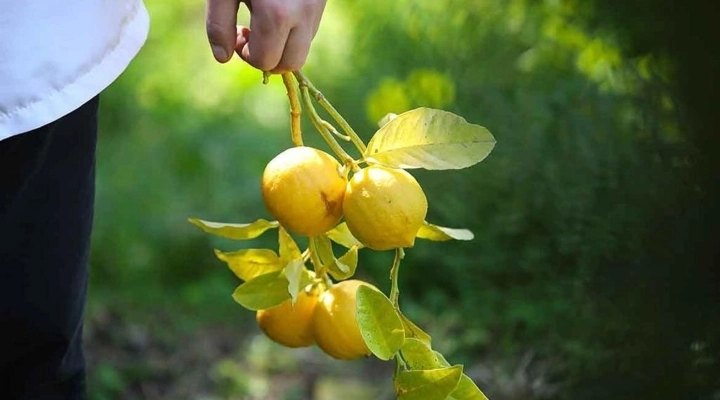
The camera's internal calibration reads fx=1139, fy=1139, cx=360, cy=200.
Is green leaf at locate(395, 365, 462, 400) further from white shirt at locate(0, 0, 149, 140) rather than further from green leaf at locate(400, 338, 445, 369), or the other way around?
white shirt at locate(0, 0, 149, 140)

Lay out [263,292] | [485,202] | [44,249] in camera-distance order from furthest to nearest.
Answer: [485,202] → [44,249] → [263,292]

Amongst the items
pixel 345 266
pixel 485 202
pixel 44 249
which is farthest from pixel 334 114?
pixel 485 202

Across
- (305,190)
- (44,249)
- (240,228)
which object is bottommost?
(44,249)

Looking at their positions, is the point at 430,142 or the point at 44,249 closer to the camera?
the point at 430,142

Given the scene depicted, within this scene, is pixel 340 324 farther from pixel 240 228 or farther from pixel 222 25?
pixel 222 25

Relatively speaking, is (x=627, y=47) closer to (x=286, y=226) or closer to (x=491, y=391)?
(x=286, y=226)

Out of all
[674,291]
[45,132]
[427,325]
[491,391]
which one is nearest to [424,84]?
[427,325]
